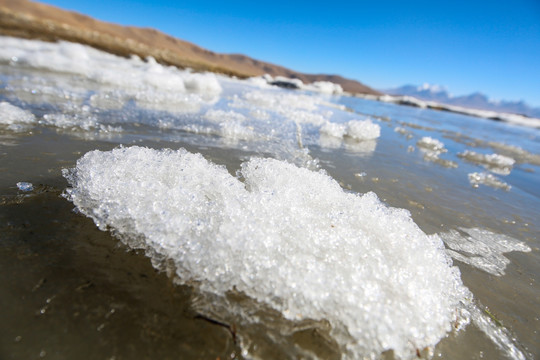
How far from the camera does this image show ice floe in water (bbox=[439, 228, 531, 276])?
1559 mm

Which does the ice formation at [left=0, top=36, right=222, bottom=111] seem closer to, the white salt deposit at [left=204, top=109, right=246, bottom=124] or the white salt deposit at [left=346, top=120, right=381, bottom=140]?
the white salt deposit at [left=204, top=109, right=246, bottom=124]

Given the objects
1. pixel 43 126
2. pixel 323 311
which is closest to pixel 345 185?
pixel 323 311

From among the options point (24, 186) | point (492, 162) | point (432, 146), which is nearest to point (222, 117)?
point (24, 186)

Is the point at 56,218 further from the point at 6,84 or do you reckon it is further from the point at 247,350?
the point at 6,84

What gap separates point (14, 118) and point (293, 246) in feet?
10.1

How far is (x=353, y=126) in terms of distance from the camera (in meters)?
4.70

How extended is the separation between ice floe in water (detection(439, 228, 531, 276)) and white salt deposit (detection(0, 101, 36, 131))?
376 cm

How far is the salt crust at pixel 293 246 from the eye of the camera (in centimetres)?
93

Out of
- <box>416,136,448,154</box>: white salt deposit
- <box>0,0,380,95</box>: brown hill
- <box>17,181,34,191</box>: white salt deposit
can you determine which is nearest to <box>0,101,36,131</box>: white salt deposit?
<box>17,181,34,191</box>: white salt deposit

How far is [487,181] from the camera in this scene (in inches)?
132

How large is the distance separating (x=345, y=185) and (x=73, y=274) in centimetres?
204

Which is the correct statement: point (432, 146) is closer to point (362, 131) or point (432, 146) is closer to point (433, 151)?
point (433, 151)

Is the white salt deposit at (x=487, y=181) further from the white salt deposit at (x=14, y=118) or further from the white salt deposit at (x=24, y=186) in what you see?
the white salt deposit at (x=14, y=118)

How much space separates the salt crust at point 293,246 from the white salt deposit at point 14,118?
1490 millimetres
